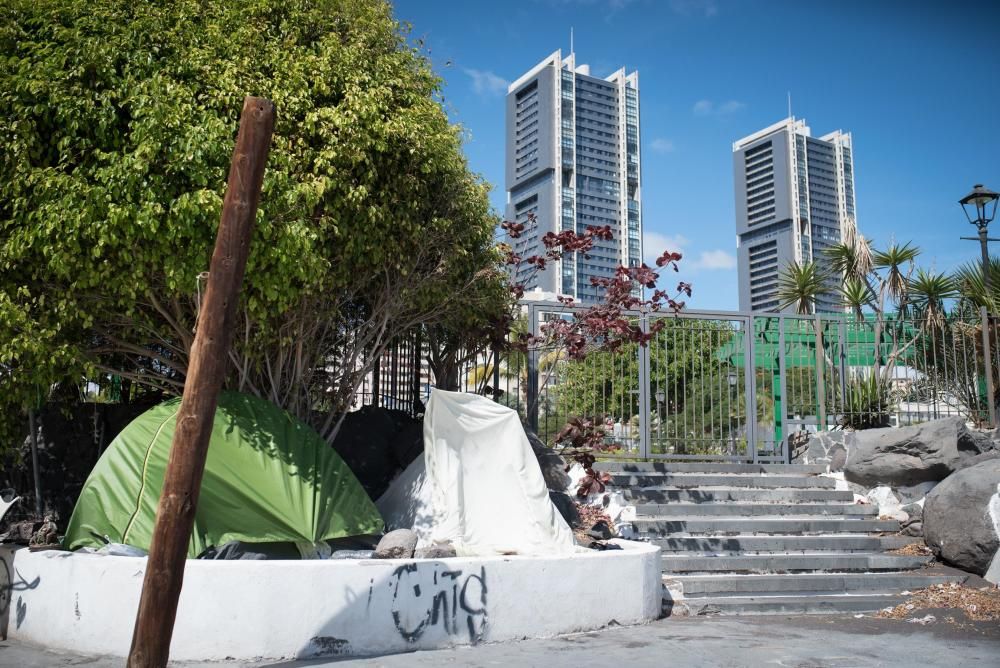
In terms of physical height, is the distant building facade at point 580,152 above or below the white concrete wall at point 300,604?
above

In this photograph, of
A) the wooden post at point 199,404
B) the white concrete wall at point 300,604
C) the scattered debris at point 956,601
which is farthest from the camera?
the scattered debris at point 956,601

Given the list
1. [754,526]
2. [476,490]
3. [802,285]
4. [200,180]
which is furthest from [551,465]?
[802,285]

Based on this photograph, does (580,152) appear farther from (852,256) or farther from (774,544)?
(774,544)

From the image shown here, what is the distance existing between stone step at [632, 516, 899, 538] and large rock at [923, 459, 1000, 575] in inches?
25.7

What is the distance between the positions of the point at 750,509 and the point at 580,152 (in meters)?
108

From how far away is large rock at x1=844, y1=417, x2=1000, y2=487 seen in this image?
394 inches

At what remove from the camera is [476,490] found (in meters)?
7.67

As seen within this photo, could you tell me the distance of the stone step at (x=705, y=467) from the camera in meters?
10.3

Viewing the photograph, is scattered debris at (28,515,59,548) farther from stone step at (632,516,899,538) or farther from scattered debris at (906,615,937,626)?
scattered debris at (906,615,937,626)

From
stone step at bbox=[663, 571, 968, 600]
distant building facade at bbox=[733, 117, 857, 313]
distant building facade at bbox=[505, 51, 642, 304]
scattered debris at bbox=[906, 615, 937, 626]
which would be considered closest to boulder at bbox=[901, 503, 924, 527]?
stone step at bbox=[663, 571, 968, 600]

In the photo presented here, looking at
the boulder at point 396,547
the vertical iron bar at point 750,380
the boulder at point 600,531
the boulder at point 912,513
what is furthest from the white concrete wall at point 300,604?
the vertical iron bar at point 750,380

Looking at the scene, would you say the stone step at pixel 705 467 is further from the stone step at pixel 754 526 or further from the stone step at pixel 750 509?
the stone step at pixel 754 526

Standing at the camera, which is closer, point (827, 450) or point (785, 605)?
point (785, 605)

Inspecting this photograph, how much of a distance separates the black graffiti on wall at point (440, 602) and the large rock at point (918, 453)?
645cm
